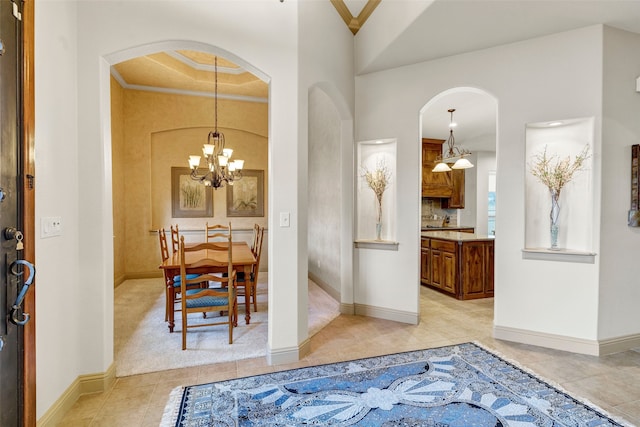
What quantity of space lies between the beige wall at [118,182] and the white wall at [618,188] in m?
6.23

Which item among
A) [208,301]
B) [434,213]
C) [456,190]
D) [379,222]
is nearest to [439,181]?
[456,190]

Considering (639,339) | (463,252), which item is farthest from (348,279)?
(639,339)

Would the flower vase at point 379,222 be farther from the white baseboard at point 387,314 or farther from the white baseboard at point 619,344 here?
the white baseboard at point 619,344

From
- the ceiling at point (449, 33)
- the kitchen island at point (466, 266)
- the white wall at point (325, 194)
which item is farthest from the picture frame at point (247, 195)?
the kitchen island at point (466, 266)

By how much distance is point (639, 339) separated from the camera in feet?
9.49

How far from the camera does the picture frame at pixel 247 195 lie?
6.10 meters

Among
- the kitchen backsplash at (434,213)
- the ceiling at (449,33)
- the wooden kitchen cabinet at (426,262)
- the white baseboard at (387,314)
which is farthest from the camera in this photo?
the kitchen backsplash at (434,213)

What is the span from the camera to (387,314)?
12.0 ft

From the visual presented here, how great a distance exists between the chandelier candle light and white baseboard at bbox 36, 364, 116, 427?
4027mm

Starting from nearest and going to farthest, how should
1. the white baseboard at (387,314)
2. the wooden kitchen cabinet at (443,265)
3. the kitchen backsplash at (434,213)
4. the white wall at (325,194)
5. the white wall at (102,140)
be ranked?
1. the white wall at (102,140)
2. the white baseboard at (387,314)
3. the white wall at (325,194)
4. the wooden kitchen cabinet at (443,265)
5. the kitchen backsplash at (434,213)

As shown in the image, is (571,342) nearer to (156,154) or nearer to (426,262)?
(426,262)

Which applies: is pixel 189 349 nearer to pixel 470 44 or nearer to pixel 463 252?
pixel 463 252

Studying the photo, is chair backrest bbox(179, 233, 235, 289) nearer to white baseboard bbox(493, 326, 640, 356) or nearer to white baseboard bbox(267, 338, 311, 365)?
white baseboard bbox(267, 338, 311, 365)

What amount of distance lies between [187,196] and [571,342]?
19.5 feet
